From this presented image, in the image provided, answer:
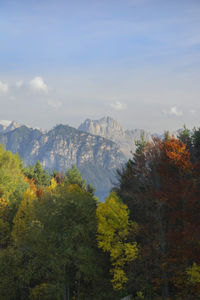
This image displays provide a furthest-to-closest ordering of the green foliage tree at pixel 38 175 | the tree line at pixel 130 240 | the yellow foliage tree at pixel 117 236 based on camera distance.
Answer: the green foliage tree at pixel 38 175, the yellow foliage tree at pixel 117 236, the tree line at pixel 130 240

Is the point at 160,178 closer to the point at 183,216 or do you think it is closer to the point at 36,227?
the point at 183,216

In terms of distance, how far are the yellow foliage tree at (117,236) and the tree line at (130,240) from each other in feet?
0.34

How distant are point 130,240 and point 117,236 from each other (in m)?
2.32

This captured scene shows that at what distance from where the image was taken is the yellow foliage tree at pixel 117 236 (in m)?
29.2

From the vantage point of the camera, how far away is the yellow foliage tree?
29203 millimetres

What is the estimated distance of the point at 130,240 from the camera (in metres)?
31.7

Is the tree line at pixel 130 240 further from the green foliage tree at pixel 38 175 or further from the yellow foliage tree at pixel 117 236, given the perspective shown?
the green foliage tree at pixel 38 175

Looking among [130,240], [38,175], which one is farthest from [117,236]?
[38,175]

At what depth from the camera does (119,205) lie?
31.7m

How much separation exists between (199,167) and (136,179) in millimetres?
6825

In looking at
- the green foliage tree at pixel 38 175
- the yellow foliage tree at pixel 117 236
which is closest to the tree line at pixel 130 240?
the yellow foliage tree at pixel 117 236

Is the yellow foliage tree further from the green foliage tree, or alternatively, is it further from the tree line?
the green foliage tree

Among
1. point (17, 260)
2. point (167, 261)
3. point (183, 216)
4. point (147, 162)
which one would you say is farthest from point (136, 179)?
point (17, 260)

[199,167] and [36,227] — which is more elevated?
[199,167]
